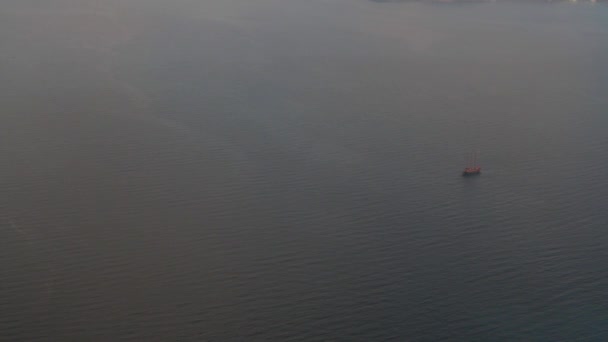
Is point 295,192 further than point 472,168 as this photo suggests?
No

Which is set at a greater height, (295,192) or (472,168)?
(295,192)

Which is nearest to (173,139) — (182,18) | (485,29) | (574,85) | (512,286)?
(512,286)

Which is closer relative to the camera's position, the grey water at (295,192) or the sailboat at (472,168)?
the grey water at (295,192)

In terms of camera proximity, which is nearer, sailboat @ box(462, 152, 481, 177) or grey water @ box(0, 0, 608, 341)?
grey water @ box(0, 0, 608, 341)

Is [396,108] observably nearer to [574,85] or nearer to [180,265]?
[574,85]
